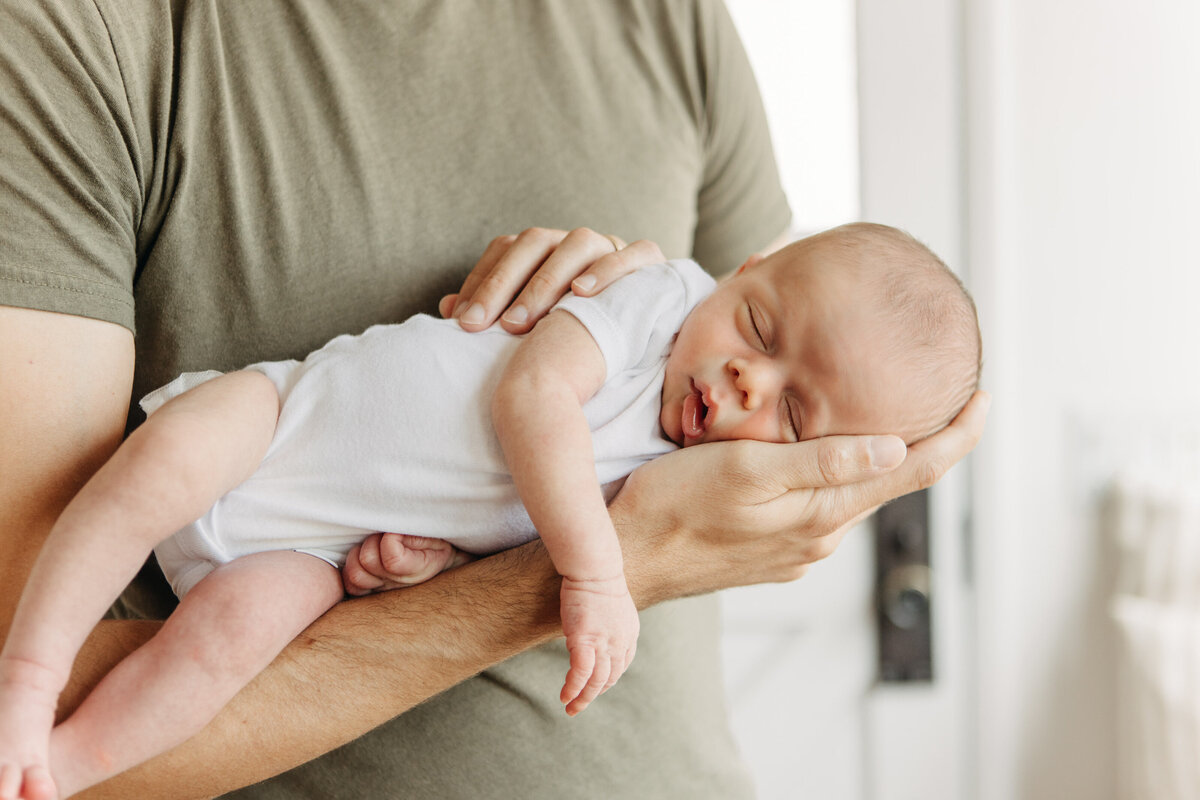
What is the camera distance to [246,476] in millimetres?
890

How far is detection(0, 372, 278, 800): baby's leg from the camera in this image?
2.28 ft

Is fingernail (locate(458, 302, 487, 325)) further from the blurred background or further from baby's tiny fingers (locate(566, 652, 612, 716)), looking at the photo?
the blurred background

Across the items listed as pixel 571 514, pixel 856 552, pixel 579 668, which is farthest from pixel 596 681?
pixel 856 552

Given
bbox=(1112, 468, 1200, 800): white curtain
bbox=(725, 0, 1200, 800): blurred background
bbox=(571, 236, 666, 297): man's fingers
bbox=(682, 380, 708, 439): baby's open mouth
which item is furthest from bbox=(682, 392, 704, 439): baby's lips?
bbox=(1112, 468, 1200, 800): white curtain

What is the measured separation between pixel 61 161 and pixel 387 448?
0.40m

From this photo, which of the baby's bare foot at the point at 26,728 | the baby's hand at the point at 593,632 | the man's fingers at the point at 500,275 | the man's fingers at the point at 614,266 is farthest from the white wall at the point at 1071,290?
the baby's bare foot at the point at 26,728

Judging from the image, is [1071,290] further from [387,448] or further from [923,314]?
[387,448]

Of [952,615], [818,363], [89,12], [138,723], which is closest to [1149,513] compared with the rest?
[952,615]

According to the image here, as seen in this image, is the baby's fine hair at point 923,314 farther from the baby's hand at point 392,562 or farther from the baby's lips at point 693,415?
the baby's hand at point 392,562

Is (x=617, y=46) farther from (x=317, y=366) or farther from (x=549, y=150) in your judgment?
(x=317, y=366)

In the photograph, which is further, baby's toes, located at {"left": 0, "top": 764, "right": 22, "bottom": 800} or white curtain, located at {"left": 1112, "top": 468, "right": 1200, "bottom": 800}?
white curtain, located at {"left": 1112, "top": 468, "right": 1200, "bottom": 800}

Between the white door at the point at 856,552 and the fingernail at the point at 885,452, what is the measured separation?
97 centimetres

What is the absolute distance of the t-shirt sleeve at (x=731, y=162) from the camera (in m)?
1.31

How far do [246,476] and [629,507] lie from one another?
385 millimetres
